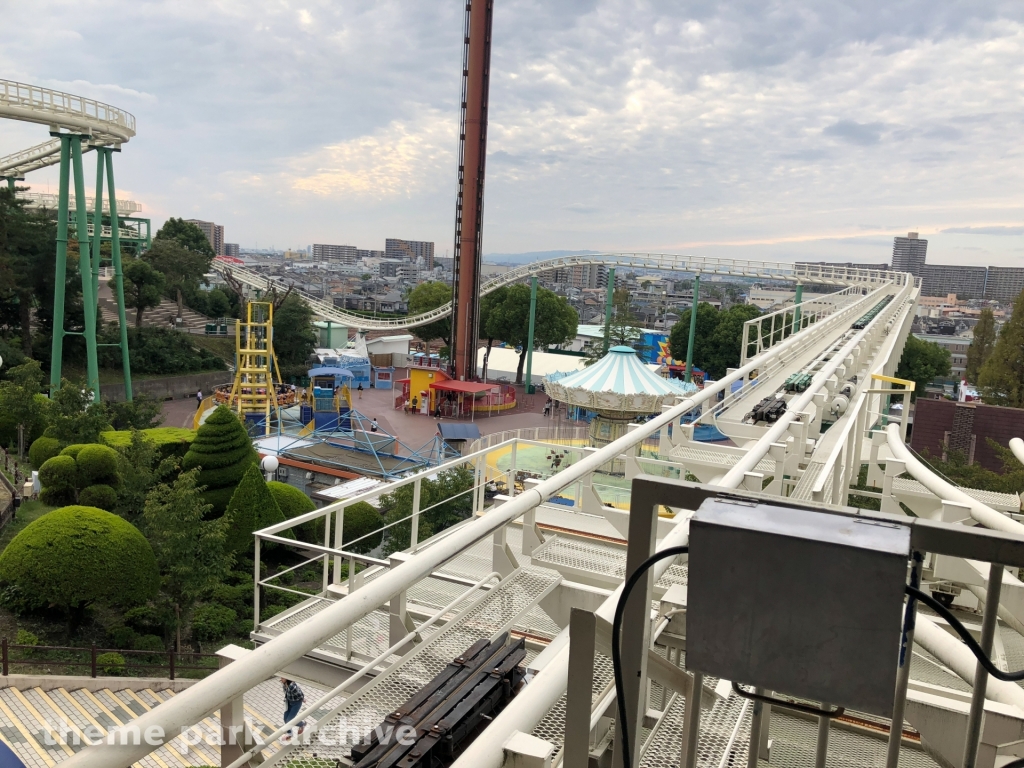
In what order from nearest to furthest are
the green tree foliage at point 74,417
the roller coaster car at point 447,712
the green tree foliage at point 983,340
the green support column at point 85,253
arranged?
the roller coaster car at point 447,712, the green tree foliage at point 74,417, the green support column at point 85,253, the green tree foliage at point 983,340

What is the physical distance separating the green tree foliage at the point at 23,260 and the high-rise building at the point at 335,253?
16674 cm

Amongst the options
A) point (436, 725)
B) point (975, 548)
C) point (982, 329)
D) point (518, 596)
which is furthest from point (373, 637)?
point (982, 329)

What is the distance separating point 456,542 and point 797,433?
3.43 meters

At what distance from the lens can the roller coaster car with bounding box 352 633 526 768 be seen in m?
2.03

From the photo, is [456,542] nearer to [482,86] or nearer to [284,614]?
[284,614]

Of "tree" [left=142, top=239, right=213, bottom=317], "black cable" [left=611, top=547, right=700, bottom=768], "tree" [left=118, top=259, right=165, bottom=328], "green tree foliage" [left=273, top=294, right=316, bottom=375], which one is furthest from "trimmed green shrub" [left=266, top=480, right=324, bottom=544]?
"tree" [left=142, top=239, right=213, bottom=317]

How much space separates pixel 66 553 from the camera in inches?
316

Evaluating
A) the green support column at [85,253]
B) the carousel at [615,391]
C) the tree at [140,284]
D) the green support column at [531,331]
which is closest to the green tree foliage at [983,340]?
the green support column at [531,331]

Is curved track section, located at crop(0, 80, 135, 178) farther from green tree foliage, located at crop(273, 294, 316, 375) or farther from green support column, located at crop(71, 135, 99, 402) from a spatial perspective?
green tree foliage, located at crop(273, 294, 316, 375)

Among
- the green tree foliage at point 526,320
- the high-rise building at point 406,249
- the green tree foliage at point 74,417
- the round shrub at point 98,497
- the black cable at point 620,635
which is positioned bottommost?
the round shrub at point 98,497

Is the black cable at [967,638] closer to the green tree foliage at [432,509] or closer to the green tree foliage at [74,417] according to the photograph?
the green tree foliage at [432,509]

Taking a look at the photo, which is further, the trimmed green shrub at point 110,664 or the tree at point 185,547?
the tree at point 185,547

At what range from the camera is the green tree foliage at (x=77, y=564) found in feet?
26.1

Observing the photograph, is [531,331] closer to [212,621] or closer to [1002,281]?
[212,621]
